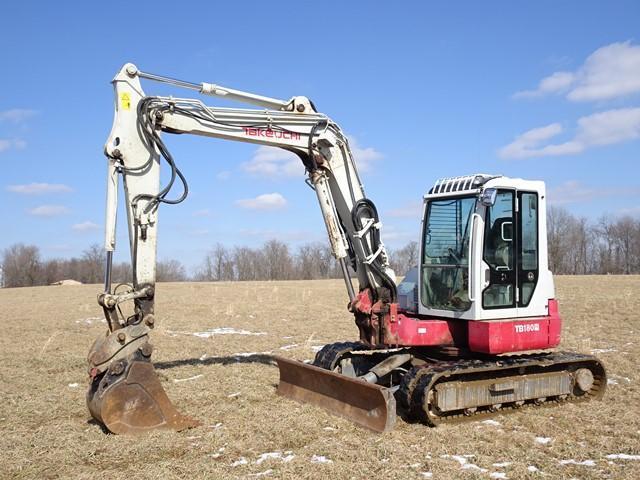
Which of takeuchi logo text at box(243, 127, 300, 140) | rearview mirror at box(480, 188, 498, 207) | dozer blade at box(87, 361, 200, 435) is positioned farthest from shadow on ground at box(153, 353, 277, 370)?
rearview mirror at box(480, 188, 498, 207)

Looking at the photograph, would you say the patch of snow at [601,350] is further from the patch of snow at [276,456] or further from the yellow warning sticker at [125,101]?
the yellow warning sticker at [125,101]

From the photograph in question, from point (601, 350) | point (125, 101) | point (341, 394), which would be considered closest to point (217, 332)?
point (341, 394)

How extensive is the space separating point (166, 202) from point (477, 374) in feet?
15.6

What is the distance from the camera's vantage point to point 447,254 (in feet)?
29.4

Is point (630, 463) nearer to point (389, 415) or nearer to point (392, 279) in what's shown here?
point (389, 415)

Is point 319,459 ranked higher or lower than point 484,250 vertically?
lower

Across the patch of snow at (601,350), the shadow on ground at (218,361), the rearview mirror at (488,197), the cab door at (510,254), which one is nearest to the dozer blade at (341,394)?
the cab door at (510,254)

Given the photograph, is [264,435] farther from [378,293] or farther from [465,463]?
[378,293]

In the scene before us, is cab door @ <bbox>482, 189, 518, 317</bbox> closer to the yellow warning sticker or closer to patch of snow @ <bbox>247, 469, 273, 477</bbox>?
patch of snow @ <bbox>247, 469, 273, 477</bbox>

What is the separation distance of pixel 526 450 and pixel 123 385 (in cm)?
465

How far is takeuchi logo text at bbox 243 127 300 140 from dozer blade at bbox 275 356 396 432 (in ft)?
10.9

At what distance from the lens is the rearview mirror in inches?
331

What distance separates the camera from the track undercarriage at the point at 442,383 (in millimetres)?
7738

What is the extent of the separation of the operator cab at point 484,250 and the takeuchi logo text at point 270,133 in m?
2.20
